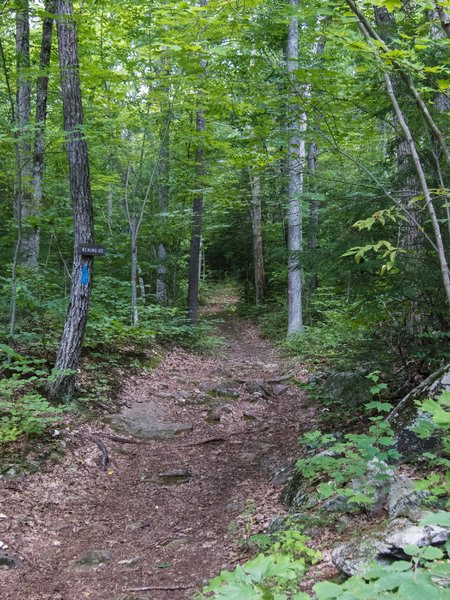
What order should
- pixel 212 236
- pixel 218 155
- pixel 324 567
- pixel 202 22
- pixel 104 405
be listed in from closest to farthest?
pixel 324 567
pixel 202 22
pixel 104 405
pixel 218 155
pixel 212 236

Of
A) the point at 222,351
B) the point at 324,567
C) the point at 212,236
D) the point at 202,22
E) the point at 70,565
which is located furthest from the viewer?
the point at 212,236

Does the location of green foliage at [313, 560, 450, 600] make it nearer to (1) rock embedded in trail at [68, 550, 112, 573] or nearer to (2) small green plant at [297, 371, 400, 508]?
(2) small green plant at [297, 371, 400, 508]

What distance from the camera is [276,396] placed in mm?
7770

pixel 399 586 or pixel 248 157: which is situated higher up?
pixel 248 157

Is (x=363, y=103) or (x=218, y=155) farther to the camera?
(x=218, y=155)

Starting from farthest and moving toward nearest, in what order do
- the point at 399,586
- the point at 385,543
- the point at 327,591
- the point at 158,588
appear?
the point at 158,588 → the point at 385,543 → the point at 327,591 → the point at 399,586

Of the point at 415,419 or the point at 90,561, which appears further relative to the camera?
the point at 415,419

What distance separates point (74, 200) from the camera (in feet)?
18.6

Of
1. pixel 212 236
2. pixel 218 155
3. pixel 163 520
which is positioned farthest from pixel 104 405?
pixel 212 236

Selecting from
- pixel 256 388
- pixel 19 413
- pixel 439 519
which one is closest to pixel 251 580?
pixel 439 519

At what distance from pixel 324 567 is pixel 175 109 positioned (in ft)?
26.7

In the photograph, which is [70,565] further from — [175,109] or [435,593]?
[175,109]

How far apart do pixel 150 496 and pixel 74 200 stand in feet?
12.9

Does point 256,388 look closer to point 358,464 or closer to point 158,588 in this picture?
point 358,464
